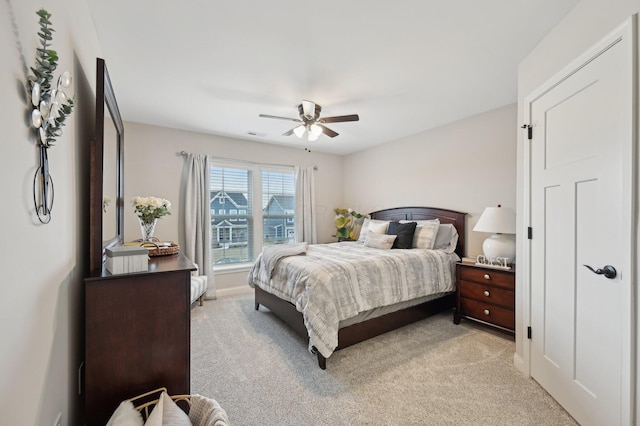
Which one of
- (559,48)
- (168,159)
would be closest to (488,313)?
(559,48)

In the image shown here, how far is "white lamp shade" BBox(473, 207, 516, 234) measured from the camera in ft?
9.23

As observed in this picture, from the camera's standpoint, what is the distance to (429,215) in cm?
406

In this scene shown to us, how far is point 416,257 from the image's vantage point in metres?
3.12

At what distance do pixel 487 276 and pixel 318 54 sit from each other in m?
2.74

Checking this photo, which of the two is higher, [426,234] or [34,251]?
[34,251]

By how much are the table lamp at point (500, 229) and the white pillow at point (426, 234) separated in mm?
693

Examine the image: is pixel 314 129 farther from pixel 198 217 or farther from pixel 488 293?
pixel 488 293

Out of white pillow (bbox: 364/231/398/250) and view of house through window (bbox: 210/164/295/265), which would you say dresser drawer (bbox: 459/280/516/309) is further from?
view of house through window (bbox: 210/164/295/265)

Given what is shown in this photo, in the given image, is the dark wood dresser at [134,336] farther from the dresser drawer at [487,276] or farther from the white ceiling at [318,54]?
the dresser drawer at [487,276]

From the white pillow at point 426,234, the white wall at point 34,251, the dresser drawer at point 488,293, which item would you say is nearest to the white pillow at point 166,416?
the white wall at point 34,251

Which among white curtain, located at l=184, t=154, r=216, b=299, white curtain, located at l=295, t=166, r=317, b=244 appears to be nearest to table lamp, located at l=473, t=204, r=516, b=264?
white curtain, located at l=295, t=166, r=317, b=244

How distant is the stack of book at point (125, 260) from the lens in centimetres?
132

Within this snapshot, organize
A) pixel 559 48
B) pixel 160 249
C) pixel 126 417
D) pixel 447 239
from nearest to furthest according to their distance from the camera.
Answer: pixel 126 417 → pixel 559 48 → pixel 160 249 → pixel 447 239

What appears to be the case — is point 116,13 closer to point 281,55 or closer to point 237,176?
point 281,55
